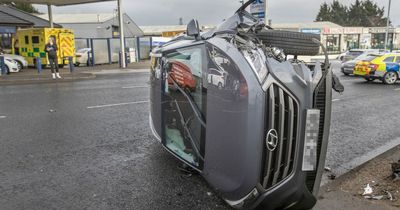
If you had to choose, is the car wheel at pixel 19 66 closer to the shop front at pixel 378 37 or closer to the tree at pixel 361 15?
the shop front at pixel 378 37

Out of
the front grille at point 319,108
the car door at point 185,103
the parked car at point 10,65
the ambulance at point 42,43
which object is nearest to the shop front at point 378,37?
the ambulance at point 42,43

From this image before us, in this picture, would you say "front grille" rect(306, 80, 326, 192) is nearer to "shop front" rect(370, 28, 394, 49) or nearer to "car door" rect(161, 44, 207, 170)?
"car door" rect(161, 44, 207, 170)

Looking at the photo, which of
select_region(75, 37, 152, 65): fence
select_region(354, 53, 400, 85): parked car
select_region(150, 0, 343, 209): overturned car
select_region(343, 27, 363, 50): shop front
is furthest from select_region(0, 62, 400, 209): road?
select_region(343, 27, 363, 50): shop front

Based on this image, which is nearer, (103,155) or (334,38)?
(103,155)

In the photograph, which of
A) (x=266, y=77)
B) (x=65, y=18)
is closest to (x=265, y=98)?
(x=266, y=77)

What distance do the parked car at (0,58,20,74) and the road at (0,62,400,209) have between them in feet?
34.8

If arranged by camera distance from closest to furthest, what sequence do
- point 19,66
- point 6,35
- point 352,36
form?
1. point 19,66
2. point 6,35
3. point 352,36

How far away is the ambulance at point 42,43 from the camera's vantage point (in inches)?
877

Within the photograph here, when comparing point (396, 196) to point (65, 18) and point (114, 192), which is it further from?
point (65, 18)

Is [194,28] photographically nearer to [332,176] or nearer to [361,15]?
[332,176]

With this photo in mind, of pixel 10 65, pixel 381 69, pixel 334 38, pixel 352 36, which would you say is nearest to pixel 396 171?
Answer: pixel 381 69

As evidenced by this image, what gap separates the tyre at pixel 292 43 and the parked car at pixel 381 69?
1514 cm

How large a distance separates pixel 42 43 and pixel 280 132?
22196 mm

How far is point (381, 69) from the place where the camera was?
16781 mm
